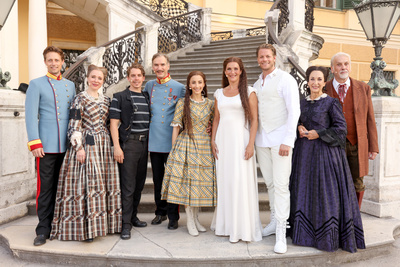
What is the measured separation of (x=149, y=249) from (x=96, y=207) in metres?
0.67

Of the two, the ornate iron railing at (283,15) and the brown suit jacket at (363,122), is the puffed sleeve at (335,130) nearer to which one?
the brown suit jacket at (363,122)

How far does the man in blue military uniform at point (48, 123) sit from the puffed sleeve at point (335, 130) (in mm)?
2520

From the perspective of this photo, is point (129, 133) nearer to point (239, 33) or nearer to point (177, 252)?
point (177, 252)

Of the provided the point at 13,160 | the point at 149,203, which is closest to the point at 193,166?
the point at 149,203

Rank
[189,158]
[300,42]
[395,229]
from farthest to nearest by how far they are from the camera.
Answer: [300,42] → [395,229] → [189,158]

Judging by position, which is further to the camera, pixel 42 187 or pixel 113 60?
pixel 113 60

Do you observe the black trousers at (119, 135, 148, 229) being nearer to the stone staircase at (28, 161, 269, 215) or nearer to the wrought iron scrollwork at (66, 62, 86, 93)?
the stone staircase at (28, 161, 269, 215)

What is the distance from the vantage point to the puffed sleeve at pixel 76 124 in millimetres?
3084

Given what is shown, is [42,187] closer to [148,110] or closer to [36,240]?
[36,240]

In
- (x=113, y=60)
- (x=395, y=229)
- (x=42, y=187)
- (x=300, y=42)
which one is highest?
(x=300, y=42)

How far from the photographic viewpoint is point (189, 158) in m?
3.35

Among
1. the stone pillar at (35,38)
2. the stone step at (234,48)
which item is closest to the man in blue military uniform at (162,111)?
the stone step at (234,48)

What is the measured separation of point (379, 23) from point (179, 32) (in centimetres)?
672

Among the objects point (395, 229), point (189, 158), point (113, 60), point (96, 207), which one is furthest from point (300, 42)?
point (96, 207)
